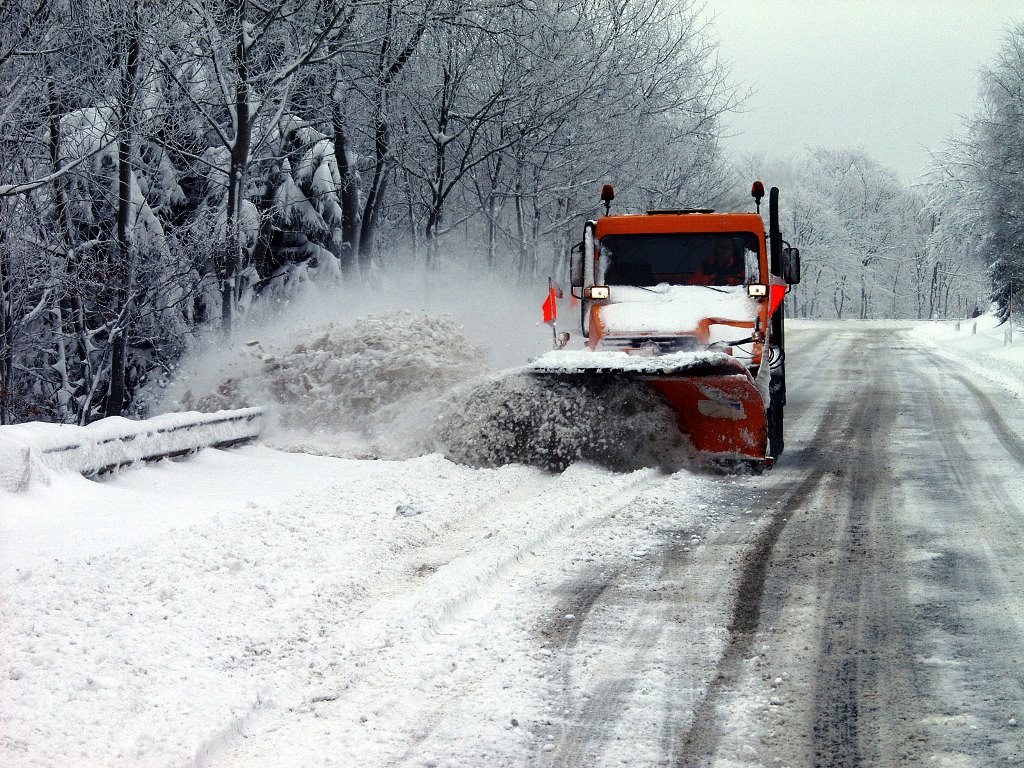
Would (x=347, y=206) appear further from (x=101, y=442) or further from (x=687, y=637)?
(x=687, y=637)

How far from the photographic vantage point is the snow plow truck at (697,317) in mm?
9250

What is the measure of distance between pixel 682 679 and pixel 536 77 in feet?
62.5

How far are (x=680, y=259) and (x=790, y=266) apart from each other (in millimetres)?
1121

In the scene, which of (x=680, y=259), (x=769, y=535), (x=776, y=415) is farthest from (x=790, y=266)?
(x=769, y=535)

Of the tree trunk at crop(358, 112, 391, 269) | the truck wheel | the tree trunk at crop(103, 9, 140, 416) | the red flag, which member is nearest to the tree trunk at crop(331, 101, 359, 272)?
the tree trunk at crop(358, 112, 391, 269)

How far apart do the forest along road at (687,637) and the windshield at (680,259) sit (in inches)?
106

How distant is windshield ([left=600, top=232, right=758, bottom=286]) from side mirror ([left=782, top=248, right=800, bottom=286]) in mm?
354

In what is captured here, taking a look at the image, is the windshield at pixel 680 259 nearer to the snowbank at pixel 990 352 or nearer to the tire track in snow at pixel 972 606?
the tire track in snow at pixel 972 606

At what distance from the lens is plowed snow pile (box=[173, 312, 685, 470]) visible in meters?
9.32

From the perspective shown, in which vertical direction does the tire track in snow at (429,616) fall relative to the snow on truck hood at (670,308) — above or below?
below

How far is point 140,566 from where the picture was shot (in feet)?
17.9

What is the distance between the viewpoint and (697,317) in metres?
10.2

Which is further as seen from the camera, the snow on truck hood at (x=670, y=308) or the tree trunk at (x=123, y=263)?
the tree trunk at (x=123, y=263)

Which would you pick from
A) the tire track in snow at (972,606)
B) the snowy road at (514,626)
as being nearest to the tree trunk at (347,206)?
the snowy road at (514,626)
